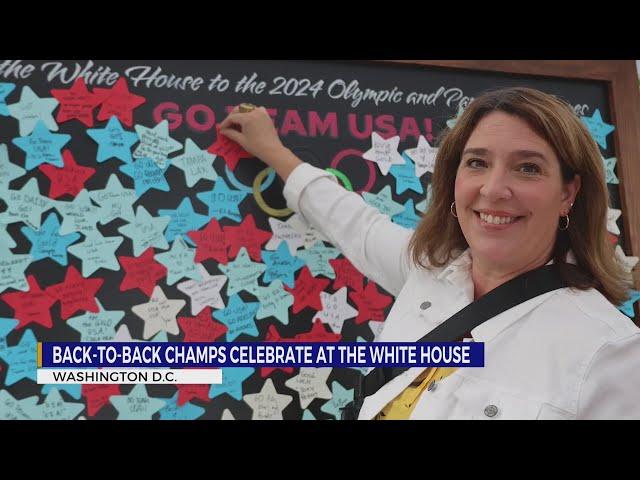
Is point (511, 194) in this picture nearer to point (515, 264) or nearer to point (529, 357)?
point (515, 264)

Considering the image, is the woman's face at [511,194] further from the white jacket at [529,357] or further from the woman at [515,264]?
the white jacket at [529,357]

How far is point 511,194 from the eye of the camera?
1065mm

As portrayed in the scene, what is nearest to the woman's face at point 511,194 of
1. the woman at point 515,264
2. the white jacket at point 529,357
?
the woman at point 515,264


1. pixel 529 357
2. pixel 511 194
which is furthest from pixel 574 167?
pixel 529 357

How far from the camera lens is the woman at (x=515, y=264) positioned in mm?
963

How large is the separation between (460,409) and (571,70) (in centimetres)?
111

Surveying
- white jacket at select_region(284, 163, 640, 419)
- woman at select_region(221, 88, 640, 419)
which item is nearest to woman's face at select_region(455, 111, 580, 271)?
woman at select_region(221, 88, 640, 419)

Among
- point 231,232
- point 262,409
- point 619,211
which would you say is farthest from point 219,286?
point 619,211

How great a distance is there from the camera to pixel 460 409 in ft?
3.35

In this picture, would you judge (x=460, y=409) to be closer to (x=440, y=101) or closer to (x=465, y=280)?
(x=465, y=280)

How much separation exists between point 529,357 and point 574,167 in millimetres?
386

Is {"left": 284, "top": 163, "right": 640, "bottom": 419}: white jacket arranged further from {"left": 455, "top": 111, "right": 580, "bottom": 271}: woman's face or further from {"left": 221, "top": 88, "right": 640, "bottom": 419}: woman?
{"left": 455, "top": 111, "right": 580, "bottom": 271}: woman's face

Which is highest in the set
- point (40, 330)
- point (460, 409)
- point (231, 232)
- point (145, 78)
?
point (145, 78)

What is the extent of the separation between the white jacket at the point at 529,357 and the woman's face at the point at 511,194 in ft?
0.35
